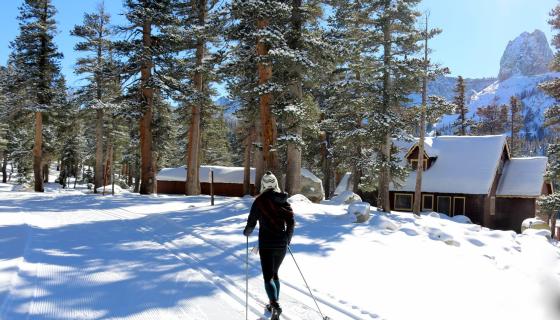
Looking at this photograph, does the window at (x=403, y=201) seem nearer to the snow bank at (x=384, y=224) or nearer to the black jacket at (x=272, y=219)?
the snow bank at (x=384, y=224)

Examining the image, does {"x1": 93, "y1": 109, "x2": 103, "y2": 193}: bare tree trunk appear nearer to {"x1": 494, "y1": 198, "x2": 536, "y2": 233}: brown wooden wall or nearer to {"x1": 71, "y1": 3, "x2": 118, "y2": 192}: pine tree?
{"x1": 71, "y1": 3, "x2": 118, "y2": 192}: pine tree

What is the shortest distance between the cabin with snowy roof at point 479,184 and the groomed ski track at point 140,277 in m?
22.7

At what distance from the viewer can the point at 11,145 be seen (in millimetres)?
54969

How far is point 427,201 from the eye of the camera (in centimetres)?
3256

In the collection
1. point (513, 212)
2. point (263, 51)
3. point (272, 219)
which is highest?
point (263, 51)

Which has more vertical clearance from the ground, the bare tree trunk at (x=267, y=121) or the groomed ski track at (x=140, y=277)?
the bare tree trunk at (x=267, y=121)

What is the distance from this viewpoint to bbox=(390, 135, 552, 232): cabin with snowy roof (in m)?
30.5

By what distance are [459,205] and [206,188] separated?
24339 millimetres

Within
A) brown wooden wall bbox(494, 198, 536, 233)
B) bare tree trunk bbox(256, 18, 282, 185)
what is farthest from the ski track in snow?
brown wooden wall bbox(494, 198, 536, 233)

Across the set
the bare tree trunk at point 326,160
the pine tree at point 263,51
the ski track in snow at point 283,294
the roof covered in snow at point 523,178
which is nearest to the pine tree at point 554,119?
the roof covered in snow at point 523,178

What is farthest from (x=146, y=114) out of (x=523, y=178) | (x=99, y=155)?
(x=523, y=178)

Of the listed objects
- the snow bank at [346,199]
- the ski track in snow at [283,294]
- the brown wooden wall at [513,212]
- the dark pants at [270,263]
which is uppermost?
the dark pants at [270,263]

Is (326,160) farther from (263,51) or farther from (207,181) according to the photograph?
(263,51)

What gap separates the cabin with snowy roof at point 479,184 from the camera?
30.5 meters
